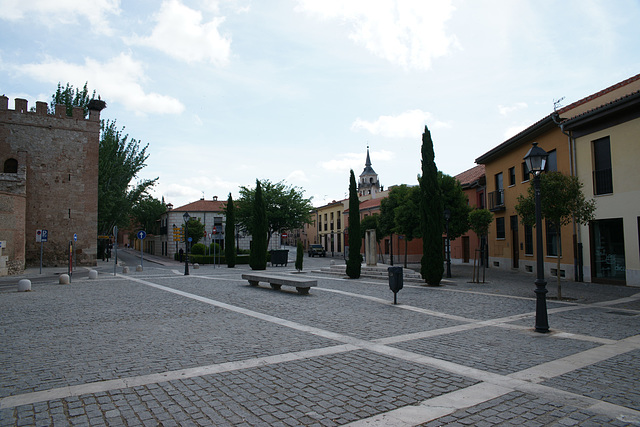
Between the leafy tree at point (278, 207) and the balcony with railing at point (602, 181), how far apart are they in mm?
28688

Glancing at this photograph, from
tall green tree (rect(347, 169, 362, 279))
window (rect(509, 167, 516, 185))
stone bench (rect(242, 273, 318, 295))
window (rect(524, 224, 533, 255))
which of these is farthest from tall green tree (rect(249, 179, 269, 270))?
window (rect(524, 224, 533, 255))

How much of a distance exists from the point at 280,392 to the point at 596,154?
1627 cm

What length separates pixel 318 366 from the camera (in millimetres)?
5098

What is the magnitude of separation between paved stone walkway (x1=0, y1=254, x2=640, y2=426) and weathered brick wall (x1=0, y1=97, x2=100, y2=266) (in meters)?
21.6

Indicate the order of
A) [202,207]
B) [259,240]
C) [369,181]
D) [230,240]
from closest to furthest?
[259,240]
[230,240]
[202,207]
[369,181]

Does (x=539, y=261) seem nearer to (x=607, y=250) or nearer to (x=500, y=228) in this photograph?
(x=607, y=250)

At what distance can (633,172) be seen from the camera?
547 inches

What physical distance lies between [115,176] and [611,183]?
35.3 meters

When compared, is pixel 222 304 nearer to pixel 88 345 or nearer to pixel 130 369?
pixel 88 345

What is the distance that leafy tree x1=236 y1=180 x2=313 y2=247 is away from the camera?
4016cm

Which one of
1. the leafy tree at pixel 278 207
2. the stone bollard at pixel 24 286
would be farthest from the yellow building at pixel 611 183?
the leafy tree at pixel 278 207

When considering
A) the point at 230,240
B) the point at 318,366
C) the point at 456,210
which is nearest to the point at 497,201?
the point at 456,210

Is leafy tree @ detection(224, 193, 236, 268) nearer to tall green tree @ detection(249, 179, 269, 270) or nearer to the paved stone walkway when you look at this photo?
tall green tree @ detection(249, 179, 269, 270)

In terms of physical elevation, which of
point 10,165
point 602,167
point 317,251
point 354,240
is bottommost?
point 317,251
